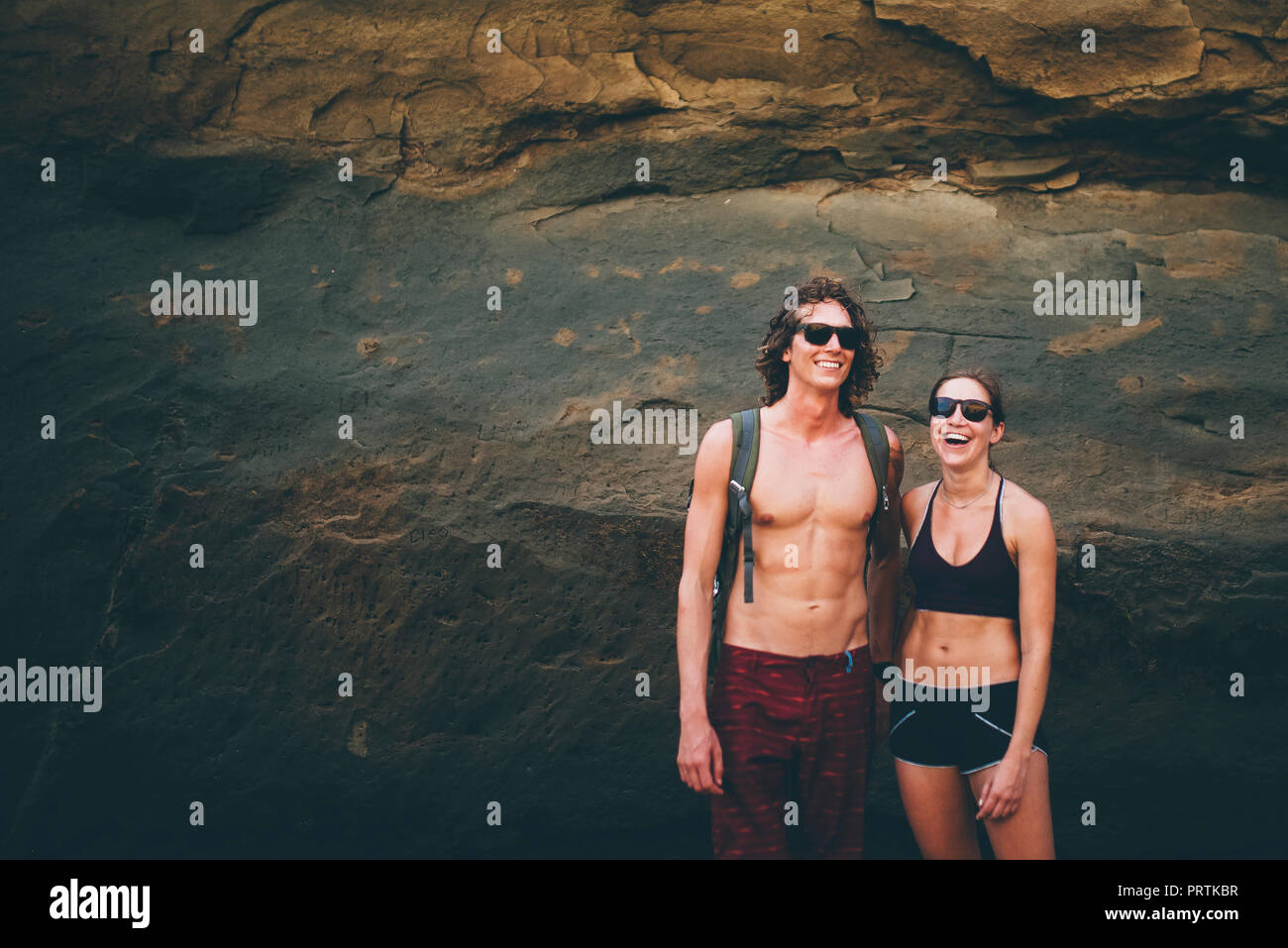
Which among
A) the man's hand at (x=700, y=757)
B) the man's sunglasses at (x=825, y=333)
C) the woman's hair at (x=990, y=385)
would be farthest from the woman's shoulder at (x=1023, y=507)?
the man's hand at (x=700, y=757)

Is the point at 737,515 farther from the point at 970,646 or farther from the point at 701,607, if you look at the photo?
the point at 970,646

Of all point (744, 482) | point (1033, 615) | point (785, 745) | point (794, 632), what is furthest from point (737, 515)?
point (1033, 615)

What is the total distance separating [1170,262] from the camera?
527cm

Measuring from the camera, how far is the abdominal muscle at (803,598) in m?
3.56

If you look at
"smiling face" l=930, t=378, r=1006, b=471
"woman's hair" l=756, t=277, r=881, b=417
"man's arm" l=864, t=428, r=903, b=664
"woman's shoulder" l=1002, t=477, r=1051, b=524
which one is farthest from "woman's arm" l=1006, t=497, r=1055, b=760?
"woman's hair" l=756, t=277, r=881, b=417

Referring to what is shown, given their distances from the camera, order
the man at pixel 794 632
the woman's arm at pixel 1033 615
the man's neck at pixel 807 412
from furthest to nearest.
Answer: the man's neck at pixel 807 412
the man at pixel 794 632
the woman's arm at pixel 1033 615

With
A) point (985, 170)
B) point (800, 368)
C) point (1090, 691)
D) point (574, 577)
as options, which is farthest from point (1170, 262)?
point (574, 577)

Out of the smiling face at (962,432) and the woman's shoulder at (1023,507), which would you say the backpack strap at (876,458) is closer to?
the smiling face at (962,432)

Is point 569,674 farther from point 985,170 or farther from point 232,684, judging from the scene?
point 985,170

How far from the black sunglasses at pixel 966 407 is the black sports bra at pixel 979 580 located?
24cm

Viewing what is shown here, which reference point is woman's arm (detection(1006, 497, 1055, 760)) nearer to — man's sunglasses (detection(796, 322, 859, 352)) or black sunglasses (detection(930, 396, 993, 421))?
black sunglasses (detection(930, 396, 993, 421))

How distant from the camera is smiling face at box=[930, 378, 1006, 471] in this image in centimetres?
357

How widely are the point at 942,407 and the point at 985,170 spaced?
2.62 meters

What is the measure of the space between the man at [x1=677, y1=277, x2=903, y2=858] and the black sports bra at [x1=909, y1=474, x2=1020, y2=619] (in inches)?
8.3
